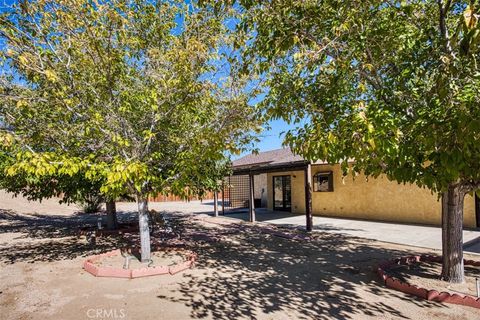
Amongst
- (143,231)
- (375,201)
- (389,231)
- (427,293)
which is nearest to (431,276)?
(427,293)

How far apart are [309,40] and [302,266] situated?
5.55m

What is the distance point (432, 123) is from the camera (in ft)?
14.4

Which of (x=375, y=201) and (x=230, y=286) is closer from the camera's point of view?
(x=230, y=286)

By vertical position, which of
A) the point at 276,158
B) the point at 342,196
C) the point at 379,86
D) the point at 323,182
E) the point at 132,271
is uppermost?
the point at 379,86

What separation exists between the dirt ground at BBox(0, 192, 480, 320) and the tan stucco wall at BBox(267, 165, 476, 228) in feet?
15.5

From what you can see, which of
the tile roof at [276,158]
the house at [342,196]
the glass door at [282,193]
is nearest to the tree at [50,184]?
the house at [342,196]

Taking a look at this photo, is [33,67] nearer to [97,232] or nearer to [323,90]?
[323,90]

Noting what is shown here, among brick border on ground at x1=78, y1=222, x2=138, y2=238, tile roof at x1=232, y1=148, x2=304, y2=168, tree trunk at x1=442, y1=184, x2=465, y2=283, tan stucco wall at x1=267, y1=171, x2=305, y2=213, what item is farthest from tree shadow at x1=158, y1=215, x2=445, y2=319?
tan stucco wall at x1=267, y1=171, x2=305, y2=213

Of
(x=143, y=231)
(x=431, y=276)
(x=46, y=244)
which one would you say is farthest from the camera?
(x=46, y=244)

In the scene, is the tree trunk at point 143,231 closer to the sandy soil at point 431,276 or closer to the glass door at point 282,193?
the sandy soil at point 431,276

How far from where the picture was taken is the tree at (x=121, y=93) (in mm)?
6602

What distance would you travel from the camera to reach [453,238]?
6.65 m

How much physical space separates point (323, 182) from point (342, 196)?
1417mm

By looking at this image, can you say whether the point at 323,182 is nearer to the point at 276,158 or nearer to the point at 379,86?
the point at 276,158
